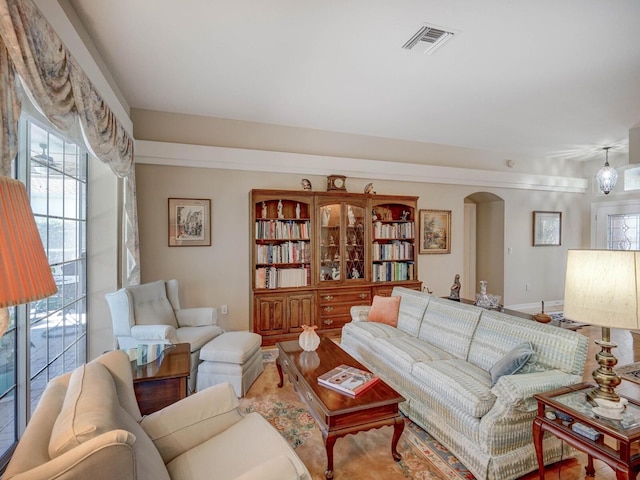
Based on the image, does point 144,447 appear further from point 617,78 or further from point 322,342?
point 617,78

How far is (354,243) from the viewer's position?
479 cm

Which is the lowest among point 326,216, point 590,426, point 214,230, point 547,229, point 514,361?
point 590,426

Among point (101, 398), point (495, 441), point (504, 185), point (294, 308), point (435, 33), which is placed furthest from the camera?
point (504, 185)

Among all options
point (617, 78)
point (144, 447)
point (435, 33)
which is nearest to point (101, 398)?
point (144, 447)

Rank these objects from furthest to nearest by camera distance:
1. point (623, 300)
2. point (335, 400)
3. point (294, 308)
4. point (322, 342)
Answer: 1. point (294, 308)
2. point (322, 342)
3. point (335, 400)
4. point (623, 300)

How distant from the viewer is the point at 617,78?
3.28 m

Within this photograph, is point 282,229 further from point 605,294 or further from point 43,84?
point 605,294

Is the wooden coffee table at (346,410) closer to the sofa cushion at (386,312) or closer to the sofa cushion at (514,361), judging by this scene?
the sofa cushion at (514,361)

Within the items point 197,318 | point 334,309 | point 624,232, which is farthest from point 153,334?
point 624,232

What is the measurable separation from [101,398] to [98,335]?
255 cm

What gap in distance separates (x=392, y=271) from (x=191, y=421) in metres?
3.87

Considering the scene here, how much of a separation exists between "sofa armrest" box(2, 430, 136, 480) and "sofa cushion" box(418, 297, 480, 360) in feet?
7.91

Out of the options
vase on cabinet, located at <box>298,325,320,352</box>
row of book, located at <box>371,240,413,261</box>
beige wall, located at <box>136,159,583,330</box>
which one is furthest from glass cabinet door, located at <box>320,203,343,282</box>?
vase on cabinet, located at <box>298,325,320,352</box>

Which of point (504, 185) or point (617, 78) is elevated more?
point (617, 78)
